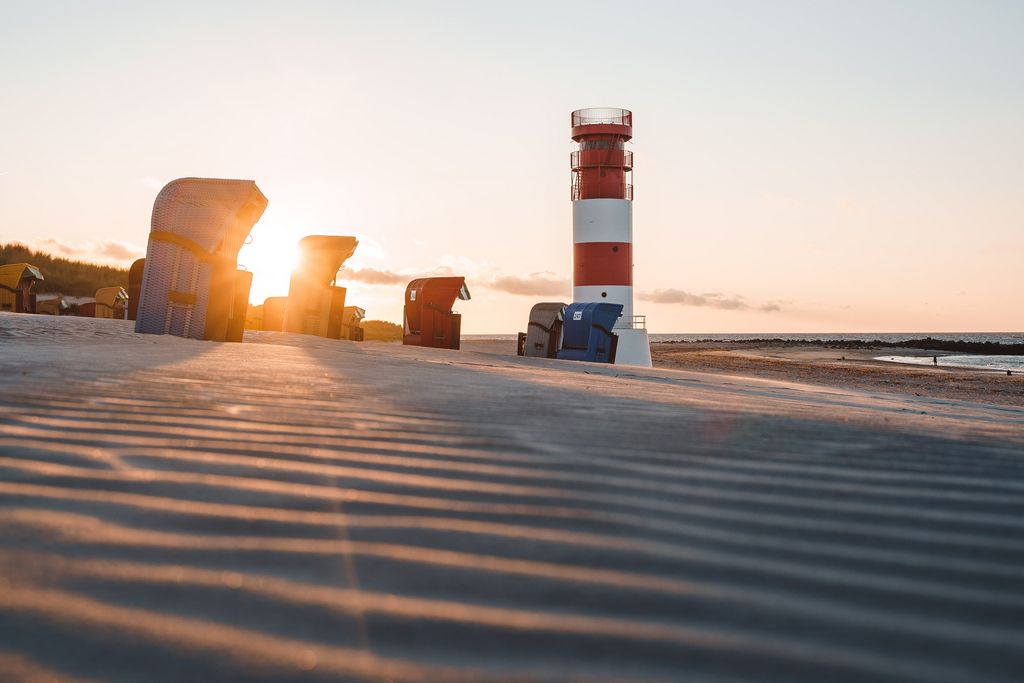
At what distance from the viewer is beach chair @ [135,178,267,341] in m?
10.5

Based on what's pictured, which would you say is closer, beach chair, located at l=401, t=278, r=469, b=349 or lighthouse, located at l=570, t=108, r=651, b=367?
beach chair, located at l=401, t=278, r=469, b=349

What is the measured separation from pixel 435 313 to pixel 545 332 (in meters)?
2.57

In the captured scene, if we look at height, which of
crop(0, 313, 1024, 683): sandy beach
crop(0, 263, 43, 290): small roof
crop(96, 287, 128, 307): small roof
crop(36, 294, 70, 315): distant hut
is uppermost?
crop(0, 263, 43, 290): small roof

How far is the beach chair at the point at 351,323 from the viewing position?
859 inches

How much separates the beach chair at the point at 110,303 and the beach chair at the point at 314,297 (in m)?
6.79

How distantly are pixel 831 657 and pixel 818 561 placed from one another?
498 mm

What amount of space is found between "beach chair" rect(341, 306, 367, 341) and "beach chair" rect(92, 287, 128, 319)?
5351 mm

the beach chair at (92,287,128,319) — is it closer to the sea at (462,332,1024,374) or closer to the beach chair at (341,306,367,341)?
the beach chair at (341,306,367,341)

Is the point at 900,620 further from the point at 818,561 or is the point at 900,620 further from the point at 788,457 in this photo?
the point at 788,457

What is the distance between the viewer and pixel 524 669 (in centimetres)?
132

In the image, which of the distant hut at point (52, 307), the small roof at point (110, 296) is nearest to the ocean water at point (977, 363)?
the small roof at point (110, 296)

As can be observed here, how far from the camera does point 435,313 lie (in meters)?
19.9

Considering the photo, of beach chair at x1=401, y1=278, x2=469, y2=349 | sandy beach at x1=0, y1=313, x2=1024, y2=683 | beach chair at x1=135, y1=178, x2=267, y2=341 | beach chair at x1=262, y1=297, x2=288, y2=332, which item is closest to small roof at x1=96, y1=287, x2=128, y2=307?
beach chair at x1=262, y1=297, x2=288, y2=332

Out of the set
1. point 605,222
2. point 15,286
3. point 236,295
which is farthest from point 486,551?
point 605,222
